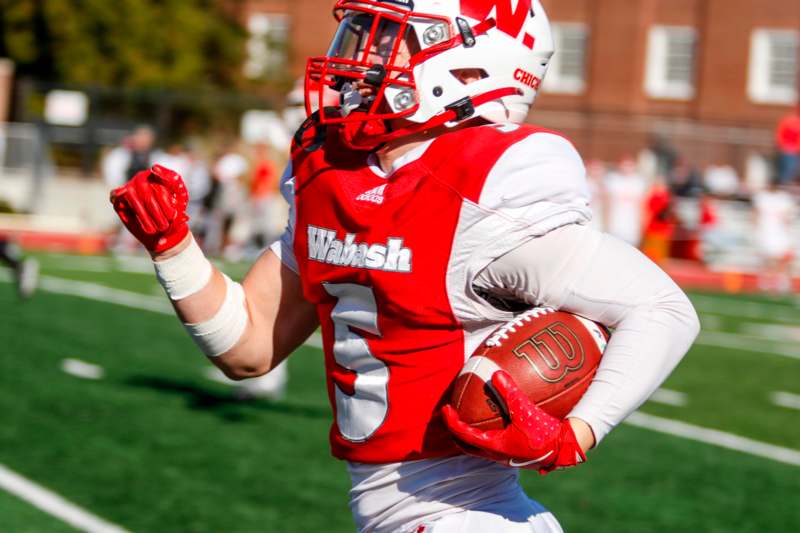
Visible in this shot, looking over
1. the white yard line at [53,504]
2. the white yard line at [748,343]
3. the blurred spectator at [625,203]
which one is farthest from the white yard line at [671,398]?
the blurred spectator at [625,203]

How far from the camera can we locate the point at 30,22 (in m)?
27.3

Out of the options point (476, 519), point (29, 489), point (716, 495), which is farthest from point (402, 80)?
point (716, 495)

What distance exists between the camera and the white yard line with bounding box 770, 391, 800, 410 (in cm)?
820

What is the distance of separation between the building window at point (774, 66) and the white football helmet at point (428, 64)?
93.2 feet

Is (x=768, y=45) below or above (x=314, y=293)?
below

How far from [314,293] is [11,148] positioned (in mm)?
19171

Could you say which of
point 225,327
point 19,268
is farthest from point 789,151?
point 225,327

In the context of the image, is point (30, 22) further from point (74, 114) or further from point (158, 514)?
point (158, 514)

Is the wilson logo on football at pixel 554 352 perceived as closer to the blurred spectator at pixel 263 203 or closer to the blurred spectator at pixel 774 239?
the blurred spectator at pixel 263 203

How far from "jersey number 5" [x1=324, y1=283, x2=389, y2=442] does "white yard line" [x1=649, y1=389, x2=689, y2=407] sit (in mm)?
5860

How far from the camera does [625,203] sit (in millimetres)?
19297

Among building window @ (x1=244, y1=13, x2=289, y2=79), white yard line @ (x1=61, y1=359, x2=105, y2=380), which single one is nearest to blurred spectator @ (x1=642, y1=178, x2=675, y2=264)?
white yard line @ (x1=61, y1=359, x2=105, y2=380)

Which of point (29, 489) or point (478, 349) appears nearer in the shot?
point (478, 349)

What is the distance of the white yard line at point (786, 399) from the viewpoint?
8195 millimetres
